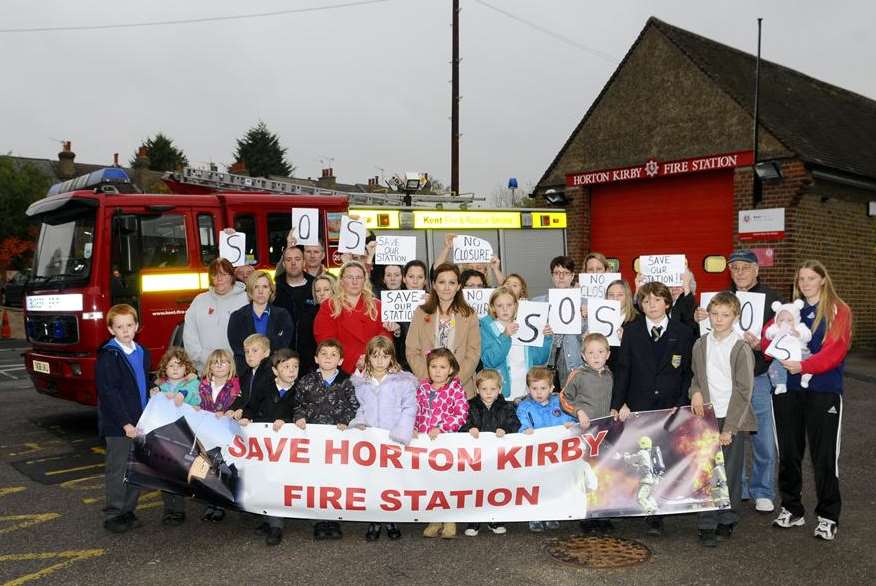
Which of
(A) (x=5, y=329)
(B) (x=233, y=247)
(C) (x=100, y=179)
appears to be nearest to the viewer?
(B) (x=233, y=247)

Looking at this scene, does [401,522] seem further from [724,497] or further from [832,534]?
[832,534]

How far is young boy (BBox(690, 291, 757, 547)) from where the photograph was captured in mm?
5332

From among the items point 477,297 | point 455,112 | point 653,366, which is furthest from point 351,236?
point 455,112

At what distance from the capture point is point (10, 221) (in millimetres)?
34062

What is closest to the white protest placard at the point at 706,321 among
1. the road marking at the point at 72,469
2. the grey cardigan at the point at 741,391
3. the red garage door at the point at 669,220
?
the grey cardigan at the point at 741,391

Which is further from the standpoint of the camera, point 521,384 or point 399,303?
point 399,303

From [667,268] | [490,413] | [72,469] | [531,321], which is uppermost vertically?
[667,268]

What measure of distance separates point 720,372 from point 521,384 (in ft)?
5.12

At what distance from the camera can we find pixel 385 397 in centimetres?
555

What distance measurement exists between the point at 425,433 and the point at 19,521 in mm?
3227

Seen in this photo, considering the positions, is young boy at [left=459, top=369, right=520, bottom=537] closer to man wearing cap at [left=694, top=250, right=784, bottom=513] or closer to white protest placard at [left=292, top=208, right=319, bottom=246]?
man wearing cap at [left=694, top=250, right=784, bottom=513]

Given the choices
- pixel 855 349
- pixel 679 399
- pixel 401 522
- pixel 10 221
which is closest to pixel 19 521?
pixel 401 522

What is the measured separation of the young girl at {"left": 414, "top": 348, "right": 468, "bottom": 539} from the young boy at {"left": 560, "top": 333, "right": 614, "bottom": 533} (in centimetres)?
80

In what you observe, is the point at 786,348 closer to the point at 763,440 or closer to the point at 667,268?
the point at 763,440
